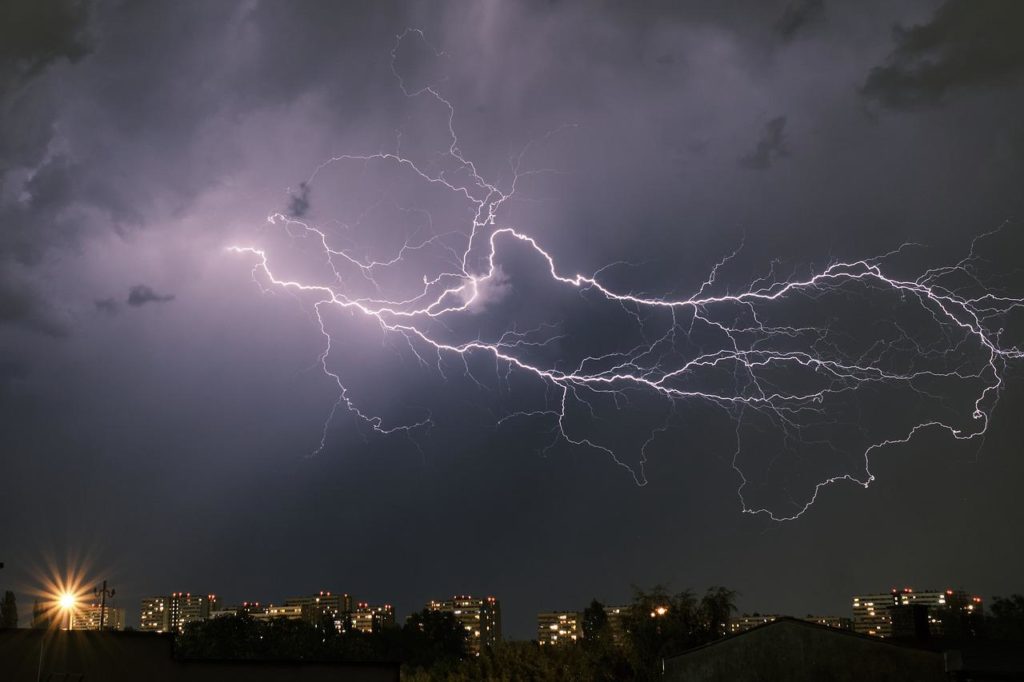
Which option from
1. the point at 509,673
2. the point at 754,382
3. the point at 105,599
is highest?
the point at 754,382

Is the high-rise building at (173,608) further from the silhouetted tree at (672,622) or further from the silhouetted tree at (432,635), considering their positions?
the silhouetted tree at (672,622)

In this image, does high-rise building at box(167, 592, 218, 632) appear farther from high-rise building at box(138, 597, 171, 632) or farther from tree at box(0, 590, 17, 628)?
tree at box(0, 590, 17, 628)

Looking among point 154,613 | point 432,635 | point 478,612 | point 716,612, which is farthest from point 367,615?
point 716,612

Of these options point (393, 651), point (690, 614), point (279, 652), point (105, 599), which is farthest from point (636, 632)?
point (393, 651)

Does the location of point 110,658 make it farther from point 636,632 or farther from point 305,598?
point 305,598

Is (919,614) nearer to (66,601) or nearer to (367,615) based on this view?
(66,601)

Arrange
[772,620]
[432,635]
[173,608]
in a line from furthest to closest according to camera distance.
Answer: [173,608]
[432,635]
[772,620]
